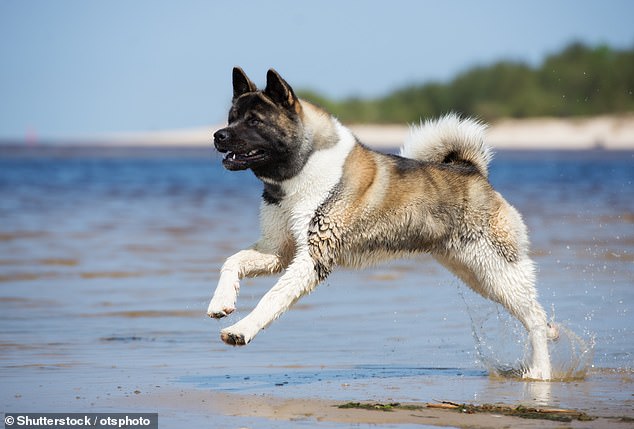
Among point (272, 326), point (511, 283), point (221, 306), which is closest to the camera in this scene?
point (221, 306)

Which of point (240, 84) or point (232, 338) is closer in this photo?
point (232, 338)

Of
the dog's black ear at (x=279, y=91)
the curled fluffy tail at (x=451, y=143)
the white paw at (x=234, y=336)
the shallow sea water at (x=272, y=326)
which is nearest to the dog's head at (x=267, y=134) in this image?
the dog's black ear at (x=279, y=91)

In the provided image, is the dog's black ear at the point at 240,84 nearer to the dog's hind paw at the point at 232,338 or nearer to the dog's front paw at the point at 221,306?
the dog's front paw at the point at 221,306

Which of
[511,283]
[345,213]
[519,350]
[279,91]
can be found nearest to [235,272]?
[345,213]

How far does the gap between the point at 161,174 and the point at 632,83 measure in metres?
28.7

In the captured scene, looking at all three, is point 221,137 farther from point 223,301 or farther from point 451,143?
point 451,143

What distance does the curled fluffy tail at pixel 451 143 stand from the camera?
6.71 meters

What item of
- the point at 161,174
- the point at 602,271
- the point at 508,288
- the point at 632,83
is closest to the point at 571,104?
the point at 632,83

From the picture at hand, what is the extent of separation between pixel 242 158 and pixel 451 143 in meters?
1.45

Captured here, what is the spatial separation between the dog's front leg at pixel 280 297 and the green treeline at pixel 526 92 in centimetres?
4559

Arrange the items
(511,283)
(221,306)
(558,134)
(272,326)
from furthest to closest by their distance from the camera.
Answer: (558,134)
(272,326)
(511,283)
(221,306)

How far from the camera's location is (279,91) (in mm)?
5941

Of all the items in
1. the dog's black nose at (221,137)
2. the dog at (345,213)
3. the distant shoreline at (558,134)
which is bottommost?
the dog at (345,213)

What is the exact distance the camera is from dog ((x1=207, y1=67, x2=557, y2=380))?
590cm
